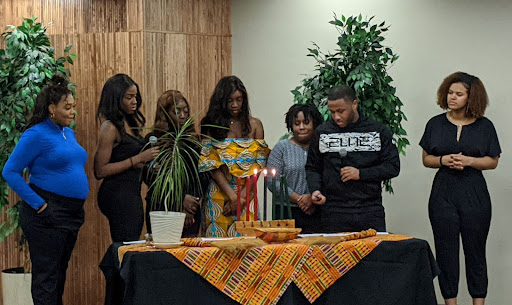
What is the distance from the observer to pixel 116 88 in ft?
18.4

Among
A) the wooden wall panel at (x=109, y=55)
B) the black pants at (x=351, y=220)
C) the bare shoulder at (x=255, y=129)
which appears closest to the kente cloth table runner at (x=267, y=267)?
the black pants at (x=351, y=220)

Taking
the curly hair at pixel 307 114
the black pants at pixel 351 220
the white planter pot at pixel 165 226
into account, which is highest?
the curly hair at pixel 307 114

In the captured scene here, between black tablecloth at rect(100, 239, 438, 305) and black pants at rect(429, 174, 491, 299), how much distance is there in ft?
3.56

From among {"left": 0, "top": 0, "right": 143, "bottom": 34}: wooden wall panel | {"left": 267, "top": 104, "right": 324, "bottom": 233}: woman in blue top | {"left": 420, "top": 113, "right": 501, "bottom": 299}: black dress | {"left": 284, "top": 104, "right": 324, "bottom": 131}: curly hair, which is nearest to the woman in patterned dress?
{"left": 267, "top": 104, "right": 324, "bottom": 233}: woman in blue top

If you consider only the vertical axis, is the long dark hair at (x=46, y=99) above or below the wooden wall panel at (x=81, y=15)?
below

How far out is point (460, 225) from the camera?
5746mm

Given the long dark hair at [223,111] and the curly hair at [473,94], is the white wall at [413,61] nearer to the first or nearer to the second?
the curly hair at [473,94]

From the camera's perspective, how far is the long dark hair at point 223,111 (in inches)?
219

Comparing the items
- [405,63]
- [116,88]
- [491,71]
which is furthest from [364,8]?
[116,88]

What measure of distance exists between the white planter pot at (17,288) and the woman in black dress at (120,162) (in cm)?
89

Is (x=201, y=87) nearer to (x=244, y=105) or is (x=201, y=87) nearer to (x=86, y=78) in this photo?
(x=86, y=78)

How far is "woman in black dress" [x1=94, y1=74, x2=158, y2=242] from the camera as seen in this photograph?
219 inches

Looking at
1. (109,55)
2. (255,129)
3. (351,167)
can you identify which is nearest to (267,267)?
(351,167)

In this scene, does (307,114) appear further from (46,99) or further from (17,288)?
(17,288)
